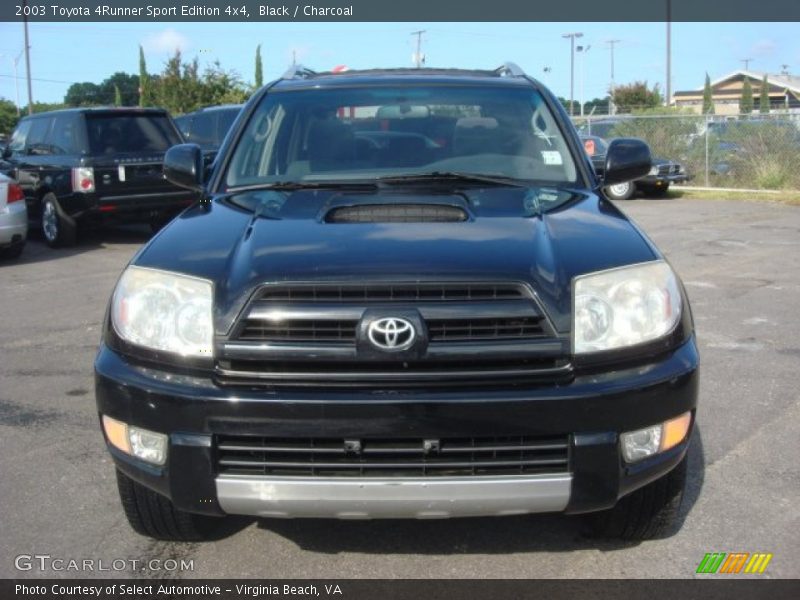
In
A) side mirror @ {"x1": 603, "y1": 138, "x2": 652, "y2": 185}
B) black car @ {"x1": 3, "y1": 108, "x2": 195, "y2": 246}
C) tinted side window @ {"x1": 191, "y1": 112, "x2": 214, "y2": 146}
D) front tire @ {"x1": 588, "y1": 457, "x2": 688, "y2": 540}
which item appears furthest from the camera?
tinted side window @ {"x1": 191, "y1": 112, "x2": 214, "y2": 146}

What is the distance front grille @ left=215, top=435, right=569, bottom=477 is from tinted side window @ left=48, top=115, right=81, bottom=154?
10.1m

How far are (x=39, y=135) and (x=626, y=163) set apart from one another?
1052 cm

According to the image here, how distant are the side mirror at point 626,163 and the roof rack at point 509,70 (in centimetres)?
77

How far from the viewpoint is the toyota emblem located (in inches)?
108

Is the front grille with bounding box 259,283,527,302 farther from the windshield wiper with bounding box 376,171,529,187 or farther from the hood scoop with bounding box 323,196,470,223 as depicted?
the windshield wiper with bounding box 376,171,529,187

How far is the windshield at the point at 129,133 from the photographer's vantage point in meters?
11.9

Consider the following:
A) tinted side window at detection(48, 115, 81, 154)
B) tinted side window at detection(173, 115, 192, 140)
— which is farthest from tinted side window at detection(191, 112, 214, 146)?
tinted side window at detection(48, 115, 81, 154)

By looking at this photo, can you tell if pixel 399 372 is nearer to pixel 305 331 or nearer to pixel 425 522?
pixel 305 331

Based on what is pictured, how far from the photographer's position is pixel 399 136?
4.24 m

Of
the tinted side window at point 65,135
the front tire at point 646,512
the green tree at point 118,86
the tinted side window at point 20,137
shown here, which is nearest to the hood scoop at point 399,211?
the front tire at point 646,512

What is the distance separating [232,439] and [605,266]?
132 centimetres

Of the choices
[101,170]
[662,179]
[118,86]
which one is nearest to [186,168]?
[101,170]

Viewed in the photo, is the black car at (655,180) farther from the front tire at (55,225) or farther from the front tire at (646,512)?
the front tire at (646,512)

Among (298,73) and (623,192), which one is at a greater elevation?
(298,73)
